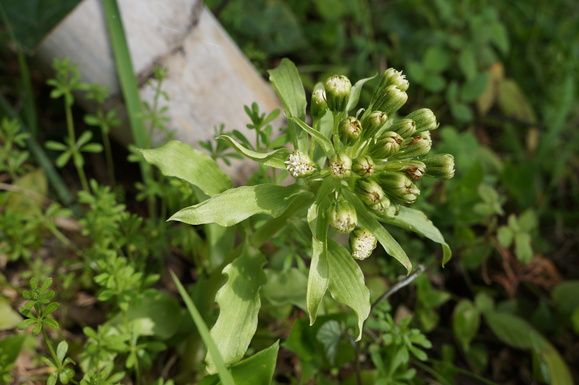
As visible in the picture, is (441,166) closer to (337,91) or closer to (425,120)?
(425,120)

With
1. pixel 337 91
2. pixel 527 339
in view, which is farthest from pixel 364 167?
pixel 527 339

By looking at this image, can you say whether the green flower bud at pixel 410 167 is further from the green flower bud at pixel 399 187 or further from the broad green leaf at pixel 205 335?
the broad green leaf at pixel 205 335

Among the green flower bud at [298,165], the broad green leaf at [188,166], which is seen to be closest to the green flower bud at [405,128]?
the green flower bud at [298,165]

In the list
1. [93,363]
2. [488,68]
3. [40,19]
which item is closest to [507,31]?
[488,68]

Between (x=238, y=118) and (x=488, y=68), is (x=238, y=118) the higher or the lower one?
the higher one

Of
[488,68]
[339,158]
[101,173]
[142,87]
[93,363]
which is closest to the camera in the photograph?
[339,158]

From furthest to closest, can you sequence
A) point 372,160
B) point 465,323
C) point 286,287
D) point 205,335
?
1. point 465,323
2. point 286,287
3. point 372,160
4. point 205,335

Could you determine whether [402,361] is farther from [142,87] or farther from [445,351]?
[142,87]

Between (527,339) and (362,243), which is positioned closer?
(362,243)
